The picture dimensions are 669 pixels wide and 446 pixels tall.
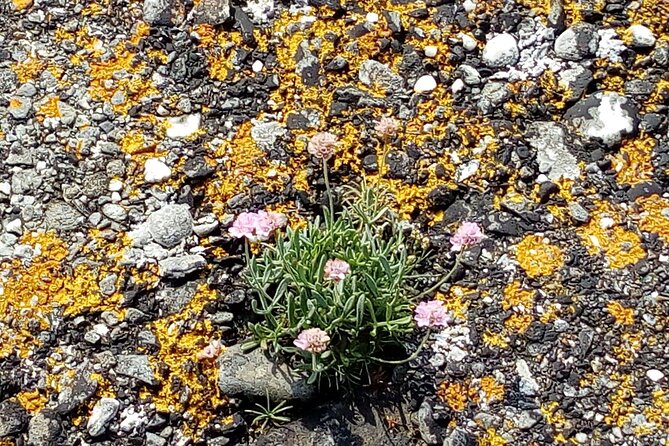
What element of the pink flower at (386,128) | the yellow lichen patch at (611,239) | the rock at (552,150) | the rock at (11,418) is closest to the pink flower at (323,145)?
the pink flower at (386,128)

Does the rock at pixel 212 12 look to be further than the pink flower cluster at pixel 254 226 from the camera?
Yes

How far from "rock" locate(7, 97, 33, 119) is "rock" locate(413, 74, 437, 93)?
3.60 ft

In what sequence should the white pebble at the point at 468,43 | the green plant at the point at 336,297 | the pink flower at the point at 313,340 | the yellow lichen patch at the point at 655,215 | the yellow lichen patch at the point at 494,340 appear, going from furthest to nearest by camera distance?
the white pebble at the point at 468,43 → the yellow lichen patch at the point at 655,215 → the yellow lichen patch at the point at 494,340 → the green plant at the point at 336,297 → the pink flower at the point at 313,340

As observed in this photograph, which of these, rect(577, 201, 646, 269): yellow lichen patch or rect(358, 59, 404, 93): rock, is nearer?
rect(577, 201, 646, 269): yellow lichen patch

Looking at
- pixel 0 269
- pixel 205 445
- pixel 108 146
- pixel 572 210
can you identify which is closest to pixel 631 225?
pixel 572 210

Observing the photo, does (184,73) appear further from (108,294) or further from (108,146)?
(108,294)

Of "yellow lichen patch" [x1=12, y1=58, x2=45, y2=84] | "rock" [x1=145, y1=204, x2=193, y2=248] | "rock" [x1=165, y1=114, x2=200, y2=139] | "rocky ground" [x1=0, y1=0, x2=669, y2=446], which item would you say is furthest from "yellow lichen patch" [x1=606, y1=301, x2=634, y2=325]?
"yellow lichen patch" [x1=12, y1=58, x2=45, y2=84]

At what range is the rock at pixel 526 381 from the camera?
85.3 inches

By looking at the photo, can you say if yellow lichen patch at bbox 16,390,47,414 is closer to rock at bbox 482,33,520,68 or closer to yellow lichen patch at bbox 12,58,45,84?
yellow lichen patch at bbox 12,58,45,84

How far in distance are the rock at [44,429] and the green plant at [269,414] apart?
46 centimetres

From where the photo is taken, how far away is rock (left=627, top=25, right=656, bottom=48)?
254 centimetres

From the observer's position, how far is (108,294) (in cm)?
221

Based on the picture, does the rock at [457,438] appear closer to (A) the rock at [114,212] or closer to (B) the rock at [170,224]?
(B) the rock at [170,224]

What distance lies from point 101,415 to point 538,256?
1.19 meters
